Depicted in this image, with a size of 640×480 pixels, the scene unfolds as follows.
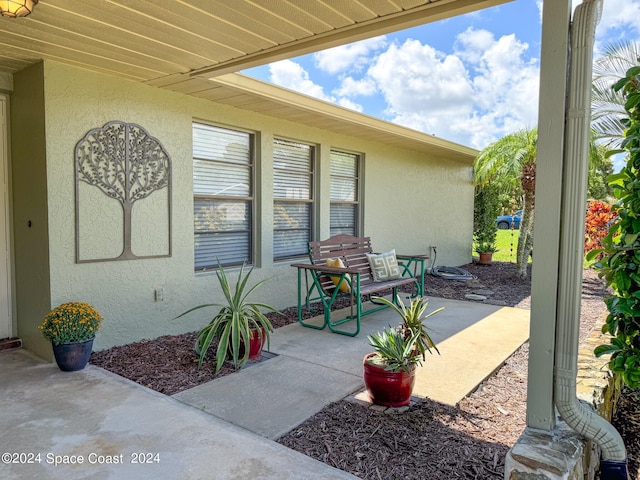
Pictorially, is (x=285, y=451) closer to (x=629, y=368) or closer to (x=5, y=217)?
(x=629, y=368)

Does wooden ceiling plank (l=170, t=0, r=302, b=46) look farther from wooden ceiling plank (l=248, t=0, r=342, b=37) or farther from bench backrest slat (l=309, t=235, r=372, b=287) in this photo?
bench backrest slat (l=309, t=235, r=372, b=287)

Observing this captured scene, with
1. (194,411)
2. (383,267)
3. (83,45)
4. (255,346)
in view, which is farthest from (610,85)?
(194,411)

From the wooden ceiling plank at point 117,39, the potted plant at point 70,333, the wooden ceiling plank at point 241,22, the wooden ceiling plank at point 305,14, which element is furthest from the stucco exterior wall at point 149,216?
the wooden ceiling plank at point 305,14

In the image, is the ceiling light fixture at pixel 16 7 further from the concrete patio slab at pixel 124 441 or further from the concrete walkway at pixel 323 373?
the concrete walkway at pixel 323 373

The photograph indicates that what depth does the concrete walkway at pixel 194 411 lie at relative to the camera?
7.22ft

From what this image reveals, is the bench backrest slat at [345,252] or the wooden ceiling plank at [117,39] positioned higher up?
the wooden ceiling plank at [117,39]

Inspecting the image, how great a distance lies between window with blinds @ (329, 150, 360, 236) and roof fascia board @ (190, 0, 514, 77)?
10.2 feet

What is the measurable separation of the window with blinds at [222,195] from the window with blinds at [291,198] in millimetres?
449

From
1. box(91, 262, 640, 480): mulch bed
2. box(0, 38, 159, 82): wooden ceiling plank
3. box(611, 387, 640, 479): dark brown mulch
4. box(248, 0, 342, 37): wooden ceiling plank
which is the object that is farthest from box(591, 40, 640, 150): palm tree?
box(0, 38, 159, 82): wooden ceiling plank

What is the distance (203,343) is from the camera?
12.1 feet

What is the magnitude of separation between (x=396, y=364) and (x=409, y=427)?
38 centimetres

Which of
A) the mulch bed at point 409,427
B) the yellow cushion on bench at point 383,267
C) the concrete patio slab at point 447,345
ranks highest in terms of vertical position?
the yellow cushion on bench at point 383,267

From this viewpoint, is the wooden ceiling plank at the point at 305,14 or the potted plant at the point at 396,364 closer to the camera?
the wooden ceiling plank at the point at 305,14

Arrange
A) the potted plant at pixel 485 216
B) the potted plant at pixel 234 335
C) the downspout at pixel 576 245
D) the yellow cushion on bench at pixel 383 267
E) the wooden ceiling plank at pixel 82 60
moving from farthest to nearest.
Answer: the potted plant at pixel 485 216 → the yellow cushion on bench at pixel 383 267 → the potted plant at pixel 234 335 → the wooden ceiling plank at pixel 82 60 → the downspout at pixel 576 245
